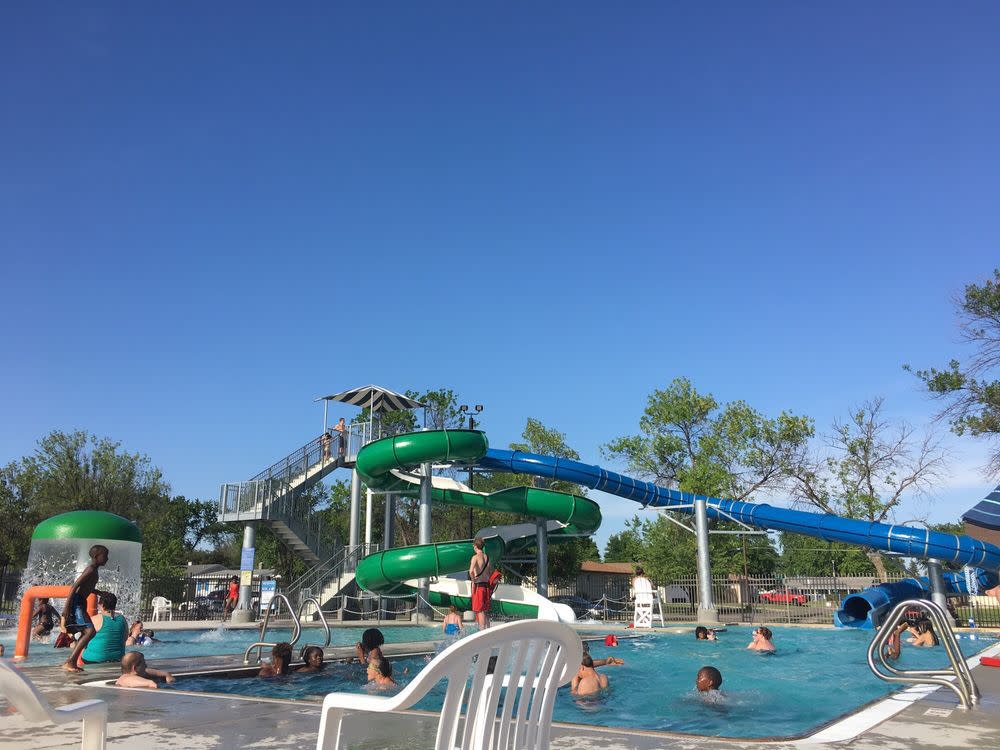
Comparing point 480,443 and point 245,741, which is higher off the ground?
point 480,443

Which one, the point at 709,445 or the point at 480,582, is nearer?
the point at 480,582

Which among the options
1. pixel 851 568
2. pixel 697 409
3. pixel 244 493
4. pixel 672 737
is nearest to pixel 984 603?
pixel 697 409

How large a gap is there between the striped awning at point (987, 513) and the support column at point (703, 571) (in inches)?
593

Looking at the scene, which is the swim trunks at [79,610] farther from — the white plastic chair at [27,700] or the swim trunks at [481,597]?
the white plastic chair at [27,700]

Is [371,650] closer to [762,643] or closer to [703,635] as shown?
[762,643]

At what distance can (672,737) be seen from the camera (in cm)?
470

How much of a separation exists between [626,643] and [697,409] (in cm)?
2964

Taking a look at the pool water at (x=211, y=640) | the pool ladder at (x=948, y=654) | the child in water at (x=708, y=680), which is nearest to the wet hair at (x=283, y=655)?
the pool water at (x=211, y=640)

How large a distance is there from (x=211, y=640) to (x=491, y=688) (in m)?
16.4

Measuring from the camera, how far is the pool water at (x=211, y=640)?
11.9 m

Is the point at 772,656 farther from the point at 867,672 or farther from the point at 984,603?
the point at 984,603

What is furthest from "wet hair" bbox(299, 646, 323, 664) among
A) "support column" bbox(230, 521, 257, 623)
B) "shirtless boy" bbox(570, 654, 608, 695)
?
"support column" bbox(230, 521, 257, 623)

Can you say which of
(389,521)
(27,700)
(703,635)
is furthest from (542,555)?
(27,700)

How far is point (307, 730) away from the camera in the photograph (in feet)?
15.8
